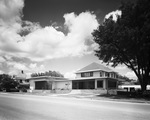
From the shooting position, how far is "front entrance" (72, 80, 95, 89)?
46.2m

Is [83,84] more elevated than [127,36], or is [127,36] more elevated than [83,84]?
[127,36]

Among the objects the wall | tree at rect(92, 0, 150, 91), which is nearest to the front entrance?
the wall

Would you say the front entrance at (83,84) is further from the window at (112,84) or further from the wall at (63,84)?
the window at (112,84)

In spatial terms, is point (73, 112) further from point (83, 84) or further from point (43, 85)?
point (43, 85)

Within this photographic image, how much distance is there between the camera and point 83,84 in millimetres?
48125

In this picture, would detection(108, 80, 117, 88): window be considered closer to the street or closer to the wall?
the wall

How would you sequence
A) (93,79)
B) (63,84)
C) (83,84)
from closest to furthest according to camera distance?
(93,79), (83,84), (63,84)

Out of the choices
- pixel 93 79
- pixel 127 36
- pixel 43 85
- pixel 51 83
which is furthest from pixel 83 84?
pixel 127 36

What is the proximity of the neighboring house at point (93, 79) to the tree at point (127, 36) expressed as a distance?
552 inches

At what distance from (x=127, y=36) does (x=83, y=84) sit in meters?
28.0

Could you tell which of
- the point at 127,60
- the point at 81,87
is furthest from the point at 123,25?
the point at 81,87

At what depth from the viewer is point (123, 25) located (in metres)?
25.3

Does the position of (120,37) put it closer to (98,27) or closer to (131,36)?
(131,36)

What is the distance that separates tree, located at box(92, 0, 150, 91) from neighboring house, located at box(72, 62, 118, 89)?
1403 centimetres
